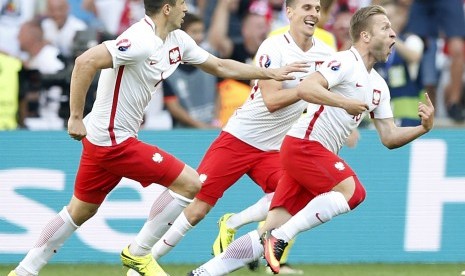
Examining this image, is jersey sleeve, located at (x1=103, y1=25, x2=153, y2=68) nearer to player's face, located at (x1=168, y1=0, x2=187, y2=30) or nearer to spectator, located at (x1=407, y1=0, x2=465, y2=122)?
player's face, located at (x1=168, y1=0, x2=187, y2=30)

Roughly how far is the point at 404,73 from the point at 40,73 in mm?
3788

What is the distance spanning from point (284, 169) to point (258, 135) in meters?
0.76

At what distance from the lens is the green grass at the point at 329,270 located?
36.6 feet

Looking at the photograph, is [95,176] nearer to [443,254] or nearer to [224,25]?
[443,254]

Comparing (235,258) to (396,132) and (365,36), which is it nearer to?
(396,132)

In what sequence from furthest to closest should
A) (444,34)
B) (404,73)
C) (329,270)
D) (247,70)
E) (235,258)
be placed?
(444,34) → (404,73) → (329,270) → (247,70) → (235,258)

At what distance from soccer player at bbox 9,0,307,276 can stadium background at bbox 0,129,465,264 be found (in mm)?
1938

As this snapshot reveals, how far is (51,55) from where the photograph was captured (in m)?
13.9

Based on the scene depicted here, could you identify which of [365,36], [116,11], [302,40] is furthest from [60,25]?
[365,36]

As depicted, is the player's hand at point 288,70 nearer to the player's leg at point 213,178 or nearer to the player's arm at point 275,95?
the player's arm at point 275,95

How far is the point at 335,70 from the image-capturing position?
31.4ft

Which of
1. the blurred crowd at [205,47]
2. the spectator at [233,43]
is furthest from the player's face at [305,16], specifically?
the spectator at [233,43]

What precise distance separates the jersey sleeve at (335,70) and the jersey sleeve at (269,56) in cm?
71

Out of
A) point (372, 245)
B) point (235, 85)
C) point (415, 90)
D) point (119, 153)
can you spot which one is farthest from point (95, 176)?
point (415, 90)
